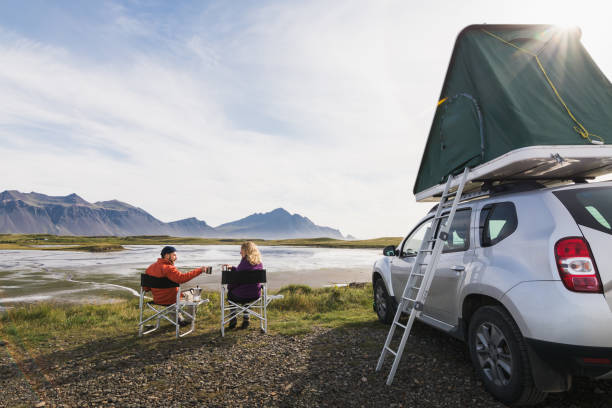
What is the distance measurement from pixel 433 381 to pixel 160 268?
4.98m

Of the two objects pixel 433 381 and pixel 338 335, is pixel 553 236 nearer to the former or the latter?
pixel 433 381

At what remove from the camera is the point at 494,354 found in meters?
3.52

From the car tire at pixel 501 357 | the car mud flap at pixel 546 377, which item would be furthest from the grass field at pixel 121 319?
the car mud flap at pixel 546 377

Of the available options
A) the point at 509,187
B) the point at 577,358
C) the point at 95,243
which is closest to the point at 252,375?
the point at 577,358

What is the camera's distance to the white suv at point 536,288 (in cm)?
276

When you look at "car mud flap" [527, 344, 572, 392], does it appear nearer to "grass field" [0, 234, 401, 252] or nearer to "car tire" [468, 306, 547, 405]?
"car tire" [468, 306, 547, 405]

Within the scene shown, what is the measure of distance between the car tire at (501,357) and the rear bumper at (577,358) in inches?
8.4

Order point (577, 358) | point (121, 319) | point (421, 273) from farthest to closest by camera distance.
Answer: point (121, 319), point (421, 273), point (577, 358)

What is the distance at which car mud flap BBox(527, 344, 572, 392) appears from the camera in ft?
9.88

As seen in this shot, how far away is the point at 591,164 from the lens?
3.82 metres

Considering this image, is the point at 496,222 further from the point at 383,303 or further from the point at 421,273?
the point at 383,303

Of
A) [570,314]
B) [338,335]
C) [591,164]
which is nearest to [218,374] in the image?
[338,335]

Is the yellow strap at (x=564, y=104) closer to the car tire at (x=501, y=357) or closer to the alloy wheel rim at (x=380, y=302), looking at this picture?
the car tire at (x=501, y=357)

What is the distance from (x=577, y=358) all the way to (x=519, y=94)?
9.49ft
